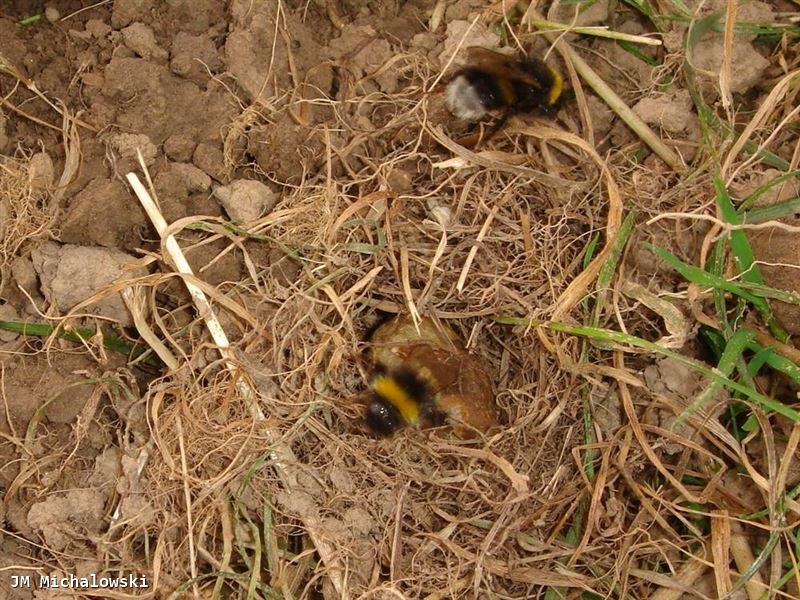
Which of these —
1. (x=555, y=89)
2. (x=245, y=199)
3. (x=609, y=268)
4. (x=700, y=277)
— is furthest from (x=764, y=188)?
(x=245, y=199)

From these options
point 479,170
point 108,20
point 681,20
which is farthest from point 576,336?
point 108,20

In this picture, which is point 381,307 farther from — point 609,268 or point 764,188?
point 764,188

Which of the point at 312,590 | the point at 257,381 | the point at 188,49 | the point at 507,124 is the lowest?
A: the point at 312,590

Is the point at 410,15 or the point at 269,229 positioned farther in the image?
the point at 410,15

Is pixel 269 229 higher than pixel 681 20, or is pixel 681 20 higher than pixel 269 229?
pixel 681 20

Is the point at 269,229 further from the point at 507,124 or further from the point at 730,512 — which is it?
the point at 730,512

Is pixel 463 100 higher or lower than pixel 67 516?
higher

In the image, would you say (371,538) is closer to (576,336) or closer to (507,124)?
(576,336)
